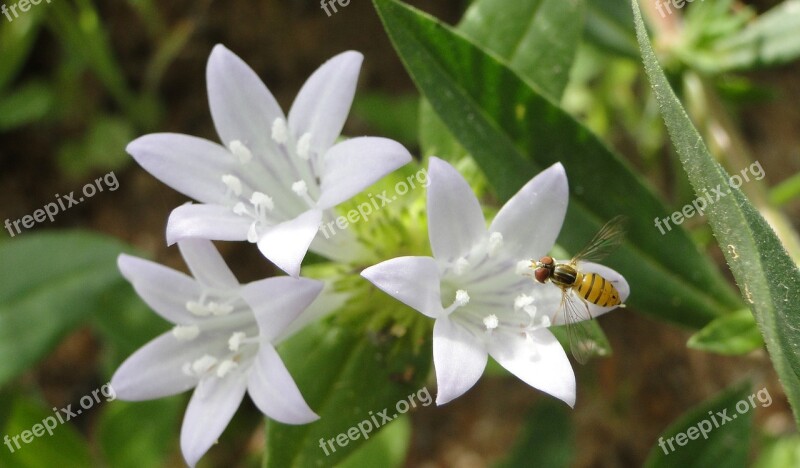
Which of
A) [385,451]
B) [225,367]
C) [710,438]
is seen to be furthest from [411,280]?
[385,451]

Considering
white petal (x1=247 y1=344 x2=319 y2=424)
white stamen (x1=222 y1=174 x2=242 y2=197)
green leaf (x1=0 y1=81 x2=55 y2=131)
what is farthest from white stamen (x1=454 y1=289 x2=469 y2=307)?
green leaf (x1=0 y1=81 x2=55 y2=131)

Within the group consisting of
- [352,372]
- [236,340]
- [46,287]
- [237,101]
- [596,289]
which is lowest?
[352,372]

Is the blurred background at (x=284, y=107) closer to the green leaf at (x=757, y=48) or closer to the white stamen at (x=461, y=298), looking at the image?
the green leaf at (x=757, y=48)

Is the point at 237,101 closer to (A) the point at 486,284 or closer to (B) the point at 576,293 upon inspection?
(A) the point at 486,284

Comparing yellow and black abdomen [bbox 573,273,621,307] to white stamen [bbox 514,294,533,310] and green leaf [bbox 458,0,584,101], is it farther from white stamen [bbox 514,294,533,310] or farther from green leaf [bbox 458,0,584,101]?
green leaf [bbox 458,0,584,101]

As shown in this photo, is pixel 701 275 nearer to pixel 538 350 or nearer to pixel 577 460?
pixel 538 350

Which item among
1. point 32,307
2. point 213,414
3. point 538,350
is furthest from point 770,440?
point 32,307

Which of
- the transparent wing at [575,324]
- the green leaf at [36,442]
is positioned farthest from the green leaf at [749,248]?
the green leaf at [36,442]
